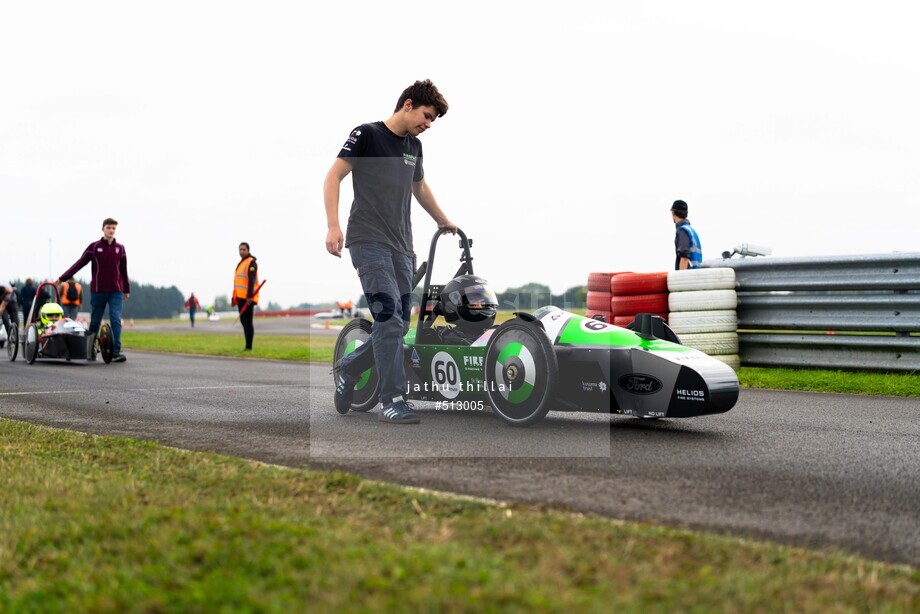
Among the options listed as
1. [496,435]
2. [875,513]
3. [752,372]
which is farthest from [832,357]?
[875,513]

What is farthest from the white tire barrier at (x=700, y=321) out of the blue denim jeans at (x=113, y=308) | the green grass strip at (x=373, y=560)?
the blue denim jeans at (x=113, y=308)

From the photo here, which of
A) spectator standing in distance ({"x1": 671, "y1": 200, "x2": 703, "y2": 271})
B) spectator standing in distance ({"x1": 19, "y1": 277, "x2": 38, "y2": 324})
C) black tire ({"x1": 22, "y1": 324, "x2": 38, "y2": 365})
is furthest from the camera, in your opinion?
spectator standing in distance ({"x1": 19, "y1": 277, "x2": 38, "y2": 324})

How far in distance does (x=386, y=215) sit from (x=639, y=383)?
75.4 inches

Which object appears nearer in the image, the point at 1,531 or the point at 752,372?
the point at 1,531

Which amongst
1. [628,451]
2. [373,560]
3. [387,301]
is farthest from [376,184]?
[373,560]

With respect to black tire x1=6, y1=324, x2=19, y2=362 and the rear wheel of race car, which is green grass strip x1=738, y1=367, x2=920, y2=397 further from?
black tire x1=6, y1=324, x2=19, y2=362

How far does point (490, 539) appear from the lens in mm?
2912

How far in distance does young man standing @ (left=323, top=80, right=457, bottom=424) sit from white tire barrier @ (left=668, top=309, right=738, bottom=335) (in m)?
4.94

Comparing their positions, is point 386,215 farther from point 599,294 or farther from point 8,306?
point 8,306

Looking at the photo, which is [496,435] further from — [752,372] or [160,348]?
[160,348]

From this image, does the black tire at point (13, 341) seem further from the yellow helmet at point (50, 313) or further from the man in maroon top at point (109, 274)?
the man in maroon top at point (109, 274)

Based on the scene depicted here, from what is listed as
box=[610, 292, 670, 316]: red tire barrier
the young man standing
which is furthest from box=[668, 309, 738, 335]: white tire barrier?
the young man standing

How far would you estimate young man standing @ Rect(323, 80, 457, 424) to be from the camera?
19.6 feet

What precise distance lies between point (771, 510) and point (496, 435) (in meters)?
2.24
